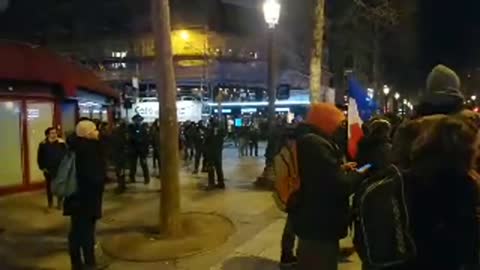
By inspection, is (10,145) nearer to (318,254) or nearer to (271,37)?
(271,37)

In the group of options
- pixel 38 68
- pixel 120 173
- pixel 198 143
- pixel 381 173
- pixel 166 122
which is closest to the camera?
pixel 381 173

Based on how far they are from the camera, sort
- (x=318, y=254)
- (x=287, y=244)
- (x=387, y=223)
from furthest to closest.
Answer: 1. (x=287, y=244)
2. (x=318, y=254)
3. (x=387, y=223)

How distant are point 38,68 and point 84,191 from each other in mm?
8817

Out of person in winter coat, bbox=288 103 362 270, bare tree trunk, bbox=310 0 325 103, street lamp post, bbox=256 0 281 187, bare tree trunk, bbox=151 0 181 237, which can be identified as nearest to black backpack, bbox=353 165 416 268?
person in winter coat, bbox=288 103 362 270

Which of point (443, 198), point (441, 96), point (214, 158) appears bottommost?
point (214, 158)

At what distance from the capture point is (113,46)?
4625cm

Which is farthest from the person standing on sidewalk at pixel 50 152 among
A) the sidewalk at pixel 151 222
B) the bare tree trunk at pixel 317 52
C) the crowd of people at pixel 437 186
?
the crowd of people at pixel 437 186

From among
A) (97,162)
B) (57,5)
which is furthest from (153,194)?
(57,5)

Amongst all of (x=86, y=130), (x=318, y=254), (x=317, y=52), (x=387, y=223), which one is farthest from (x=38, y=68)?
(x=387, y=223)

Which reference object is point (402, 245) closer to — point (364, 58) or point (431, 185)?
point (431, 185)

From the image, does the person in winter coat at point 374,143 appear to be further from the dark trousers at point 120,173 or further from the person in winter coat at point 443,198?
the dark trousers at point 120,173

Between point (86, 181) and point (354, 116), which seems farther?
point (86, 181)

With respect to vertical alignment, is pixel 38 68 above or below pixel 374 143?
above

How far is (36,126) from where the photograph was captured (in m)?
16.2
